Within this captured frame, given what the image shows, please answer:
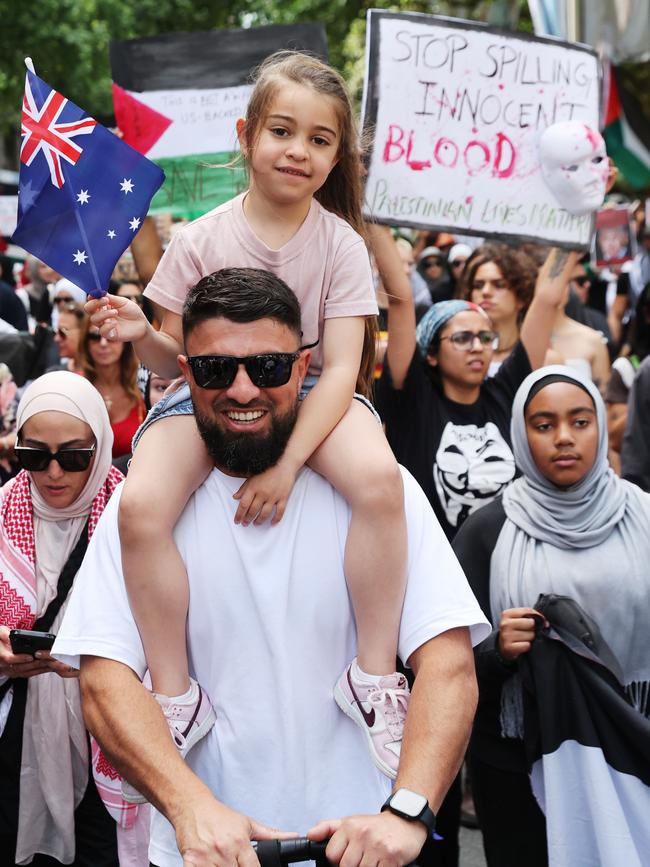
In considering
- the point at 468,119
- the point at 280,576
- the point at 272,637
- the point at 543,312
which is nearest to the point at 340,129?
the point at 280,576

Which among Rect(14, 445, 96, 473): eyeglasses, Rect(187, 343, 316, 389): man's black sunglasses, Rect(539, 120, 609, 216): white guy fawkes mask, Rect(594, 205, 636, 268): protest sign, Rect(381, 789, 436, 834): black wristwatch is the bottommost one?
Rect(381, 789, 436, 834): black wristwatch

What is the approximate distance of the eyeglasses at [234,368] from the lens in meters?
2.80

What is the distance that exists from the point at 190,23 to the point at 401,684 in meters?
20.2

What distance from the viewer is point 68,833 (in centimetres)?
396

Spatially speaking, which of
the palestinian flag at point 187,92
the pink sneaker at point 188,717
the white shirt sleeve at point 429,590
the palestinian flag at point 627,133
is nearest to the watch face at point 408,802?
the white shirt sleeve at point 429,590

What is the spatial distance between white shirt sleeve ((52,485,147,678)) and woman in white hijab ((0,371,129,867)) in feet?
3.52

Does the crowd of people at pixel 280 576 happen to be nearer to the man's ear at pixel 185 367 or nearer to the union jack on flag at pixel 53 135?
the man's ear at pixel 185 367

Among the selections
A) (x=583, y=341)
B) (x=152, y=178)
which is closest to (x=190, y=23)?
(x=583, y=341)

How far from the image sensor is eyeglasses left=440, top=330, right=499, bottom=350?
5.27 meters

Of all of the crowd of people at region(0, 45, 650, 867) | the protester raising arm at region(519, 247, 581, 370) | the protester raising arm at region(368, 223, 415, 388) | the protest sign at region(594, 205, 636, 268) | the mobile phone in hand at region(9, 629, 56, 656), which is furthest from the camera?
the protest sign at region(594, 205, 636, 268)

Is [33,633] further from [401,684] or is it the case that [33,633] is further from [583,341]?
[583,341]

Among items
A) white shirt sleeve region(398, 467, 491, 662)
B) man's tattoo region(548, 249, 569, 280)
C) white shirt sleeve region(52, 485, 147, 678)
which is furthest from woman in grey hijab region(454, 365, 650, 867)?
white shirt sleeve region(52, 485, 147, 678)

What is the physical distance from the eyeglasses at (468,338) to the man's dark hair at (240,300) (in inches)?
94.7

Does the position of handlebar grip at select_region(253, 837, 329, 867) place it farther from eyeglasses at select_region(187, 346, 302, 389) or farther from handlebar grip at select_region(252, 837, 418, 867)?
eyeglasses at select_region(187, 346, 302, 389)
